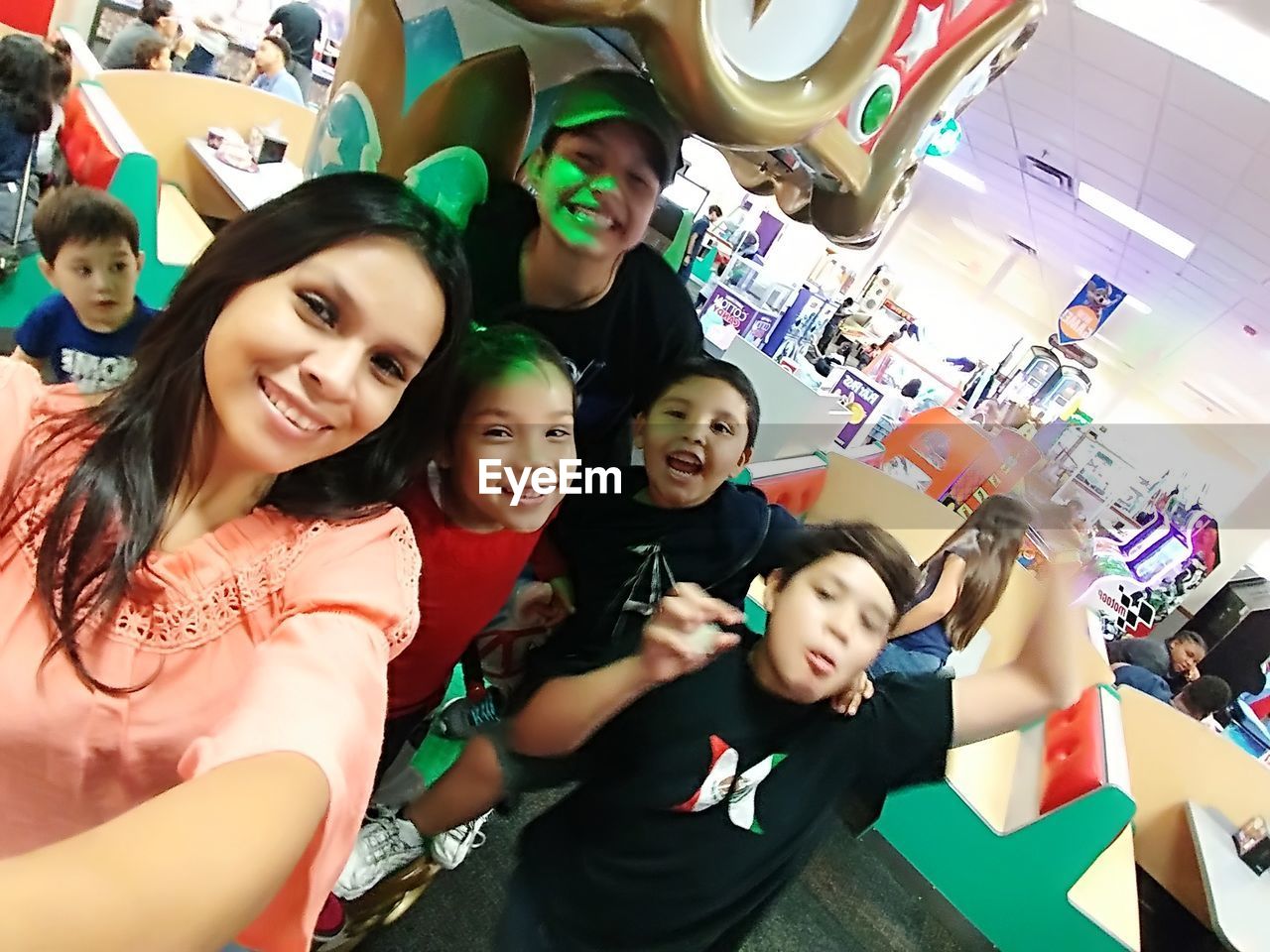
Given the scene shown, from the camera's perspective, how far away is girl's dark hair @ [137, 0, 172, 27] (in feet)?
9.24

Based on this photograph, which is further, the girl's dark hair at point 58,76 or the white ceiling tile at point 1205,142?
the white ceiling tile at point 1205,142

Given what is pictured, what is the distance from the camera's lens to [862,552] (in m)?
0.47

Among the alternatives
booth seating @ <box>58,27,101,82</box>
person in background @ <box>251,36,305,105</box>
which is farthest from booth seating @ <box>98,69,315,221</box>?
person in background @ <box>251,36,305,105</box>

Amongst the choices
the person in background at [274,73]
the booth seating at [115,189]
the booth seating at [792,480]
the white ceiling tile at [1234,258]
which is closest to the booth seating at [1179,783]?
the booth seating at [792,480]

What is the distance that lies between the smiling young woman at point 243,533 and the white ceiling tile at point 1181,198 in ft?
10.1

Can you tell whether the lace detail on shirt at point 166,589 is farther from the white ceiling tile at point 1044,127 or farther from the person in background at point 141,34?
the white ceiling tile at point 1044,127

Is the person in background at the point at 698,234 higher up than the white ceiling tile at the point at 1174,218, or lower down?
lower down

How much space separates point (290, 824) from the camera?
34cm

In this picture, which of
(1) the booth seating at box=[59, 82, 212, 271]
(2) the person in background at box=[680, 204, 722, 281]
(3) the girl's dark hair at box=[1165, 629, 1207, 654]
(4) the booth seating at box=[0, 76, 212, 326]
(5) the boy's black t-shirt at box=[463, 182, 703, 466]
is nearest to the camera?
(5) the boy's black t-shirt at box=[463, 182, 703, 466]

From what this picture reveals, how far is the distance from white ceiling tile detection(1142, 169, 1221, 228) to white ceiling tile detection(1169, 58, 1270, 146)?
57 centimetres

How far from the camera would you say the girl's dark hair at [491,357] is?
47 cm

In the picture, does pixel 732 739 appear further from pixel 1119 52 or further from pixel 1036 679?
pixel 1119 52

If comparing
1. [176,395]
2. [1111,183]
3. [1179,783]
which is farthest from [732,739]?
[1111,183]

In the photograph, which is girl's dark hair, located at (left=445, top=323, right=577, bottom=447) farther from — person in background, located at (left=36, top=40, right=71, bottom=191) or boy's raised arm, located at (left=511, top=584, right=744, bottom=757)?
person in background, located at (left=36, top=40, right=71, bottom=191)
